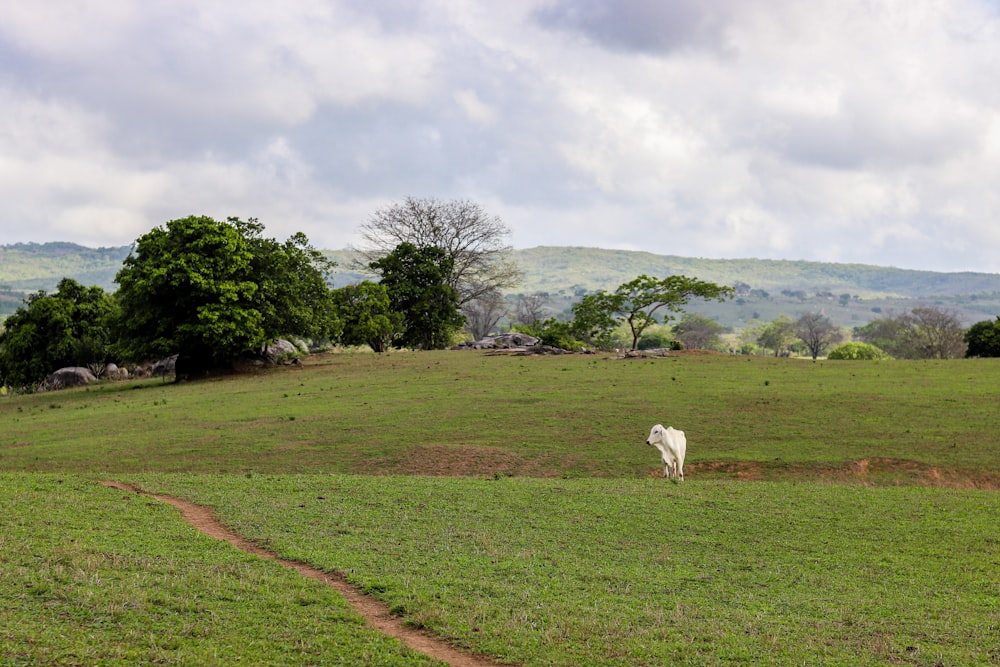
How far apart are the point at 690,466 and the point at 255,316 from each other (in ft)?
96.5

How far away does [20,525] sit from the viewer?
12625 mm

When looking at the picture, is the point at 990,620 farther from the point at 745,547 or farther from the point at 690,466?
the point at 690,466

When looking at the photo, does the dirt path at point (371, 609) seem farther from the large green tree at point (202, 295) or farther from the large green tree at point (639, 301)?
the large green tree at point (639, 301)

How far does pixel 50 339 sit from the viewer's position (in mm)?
61938

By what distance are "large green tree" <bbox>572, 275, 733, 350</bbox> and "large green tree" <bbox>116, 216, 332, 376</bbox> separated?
90.0 ft

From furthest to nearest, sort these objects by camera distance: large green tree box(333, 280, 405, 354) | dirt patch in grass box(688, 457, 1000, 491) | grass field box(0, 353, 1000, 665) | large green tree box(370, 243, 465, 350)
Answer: large green tree box(370, 243, 465, 350)
large green tree box(333, 280, 405, 354)
dirt patch in grass box(688, 457, 1000, 491)
grass field box(0, 353, 1000, 665)

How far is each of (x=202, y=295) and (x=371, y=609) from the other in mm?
38170

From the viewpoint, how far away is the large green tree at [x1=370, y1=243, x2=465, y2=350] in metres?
74.3

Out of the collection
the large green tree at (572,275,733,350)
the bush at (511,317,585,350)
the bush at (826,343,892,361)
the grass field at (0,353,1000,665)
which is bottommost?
the grass field at (0,353,1000,665)

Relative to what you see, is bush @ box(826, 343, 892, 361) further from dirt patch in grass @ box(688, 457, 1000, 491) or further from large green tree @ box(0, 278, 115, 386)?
large green tree @ box(0, 278, 115, 386)

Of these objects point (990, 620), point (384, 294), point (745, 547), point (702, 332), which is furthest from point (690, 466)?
point (702, 332)

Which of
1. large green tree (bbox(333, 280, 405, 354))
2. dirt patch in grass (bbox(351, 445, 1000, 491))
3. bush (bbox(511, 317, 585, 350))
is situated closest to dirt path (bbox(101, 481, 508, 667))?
dirt patch in grass (bbox(351, 445, 1000, 491))

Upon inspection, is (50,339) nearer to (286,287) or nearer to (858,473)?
(286,287)

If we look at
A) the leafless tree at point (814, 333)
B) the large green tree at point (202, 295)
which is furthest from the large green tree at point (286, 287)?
the leafless tree at point (814, 333)
